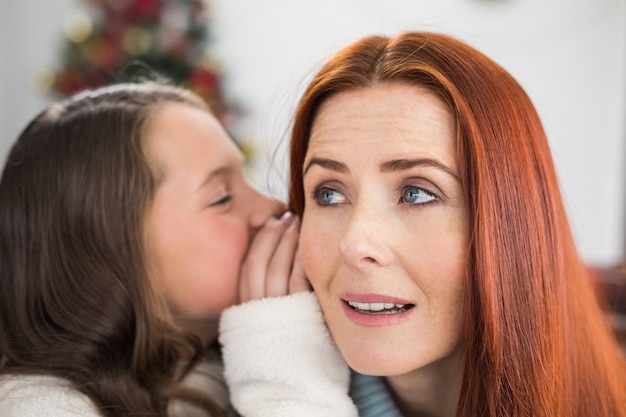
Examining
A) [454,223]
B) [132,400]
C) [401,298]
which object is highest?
[454,223]

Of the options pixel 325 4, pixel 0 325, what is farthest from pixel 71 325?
pixel 325 4

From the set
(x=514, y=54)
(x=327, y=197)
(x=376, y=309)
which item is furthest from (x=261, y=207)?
(x=514, y=54)

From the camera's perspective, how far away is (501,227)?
1.08 meters

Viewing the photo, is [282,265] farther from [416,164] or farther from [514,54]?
[514,54]

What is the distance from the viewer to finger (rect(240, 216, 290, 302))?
4.61 feet

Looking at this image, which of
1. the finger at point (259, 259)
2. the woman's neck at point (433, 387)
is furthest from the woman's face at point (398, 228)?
the finger at point (259, 259)

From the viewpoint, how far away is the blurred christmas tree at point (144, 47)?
3578 mm

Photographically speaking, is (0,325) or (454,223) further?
(0,325)

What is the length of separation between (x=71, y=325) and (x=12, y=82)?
3706mm

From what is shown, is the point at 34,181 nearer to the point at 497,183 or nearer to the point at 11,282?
the point at 11,282

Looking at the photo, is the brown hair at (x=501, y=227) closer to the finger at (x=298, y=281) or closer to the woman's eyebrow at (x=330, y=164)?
the woman's eyebrow at (x=330, y=164)

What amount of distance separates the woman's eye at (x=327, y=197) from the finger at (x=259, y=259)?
244 mm

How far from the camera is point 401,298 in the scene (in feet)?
3.61

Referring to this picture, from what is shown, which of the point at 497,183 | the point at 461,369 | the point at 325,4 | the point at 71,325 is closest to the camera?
the point at 497,183
